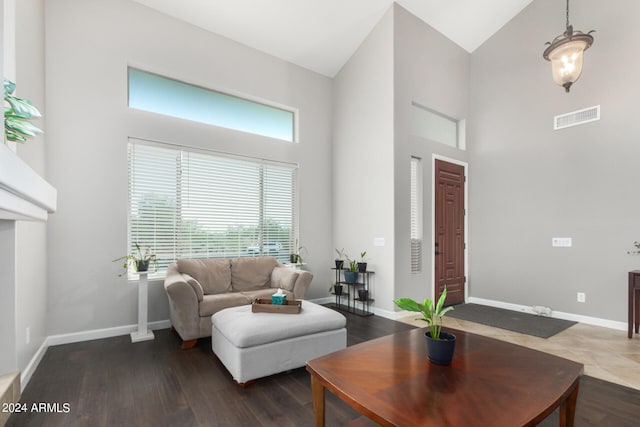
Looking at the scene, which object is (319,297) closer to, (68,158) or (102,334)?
(102,334)

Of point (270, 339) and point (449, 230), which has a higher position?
point (449, 230)

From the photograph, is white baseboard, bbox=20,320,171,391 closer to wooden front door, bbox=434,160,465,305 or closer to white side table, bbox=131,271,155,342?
white side table, bbox=131,271,155,342

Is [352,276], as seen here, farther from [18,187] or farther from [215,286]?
[18,187]

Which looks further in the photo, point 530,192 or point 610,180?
point 530,192

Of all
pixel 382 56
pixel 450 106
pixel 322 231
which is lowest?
pixel 322 231

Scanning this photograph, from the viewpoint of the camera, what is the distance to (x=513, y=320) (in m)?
4.12

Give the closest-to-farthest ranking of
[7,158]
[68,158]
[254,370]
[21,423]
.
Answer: [7,158] < [21,423] < [254,370] < [68,158]

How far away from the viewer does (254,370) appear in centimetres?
232

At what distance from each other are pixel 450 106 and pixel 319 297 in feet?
12.8

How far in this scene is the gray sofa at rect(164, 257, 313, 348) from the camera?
3.03 metres

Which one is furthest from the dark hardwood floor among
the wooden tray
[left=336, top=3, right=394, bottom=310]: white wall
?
[left=336, top=3, right=394, bottom=310]: white wall

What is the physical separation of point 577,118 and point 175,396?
18.5 ft

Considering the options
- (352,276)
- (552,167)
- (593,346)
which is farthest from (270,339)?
(552,167)

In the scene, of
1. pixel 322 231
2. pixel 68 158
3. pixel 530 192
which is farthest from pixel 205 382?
pixel 530 192
